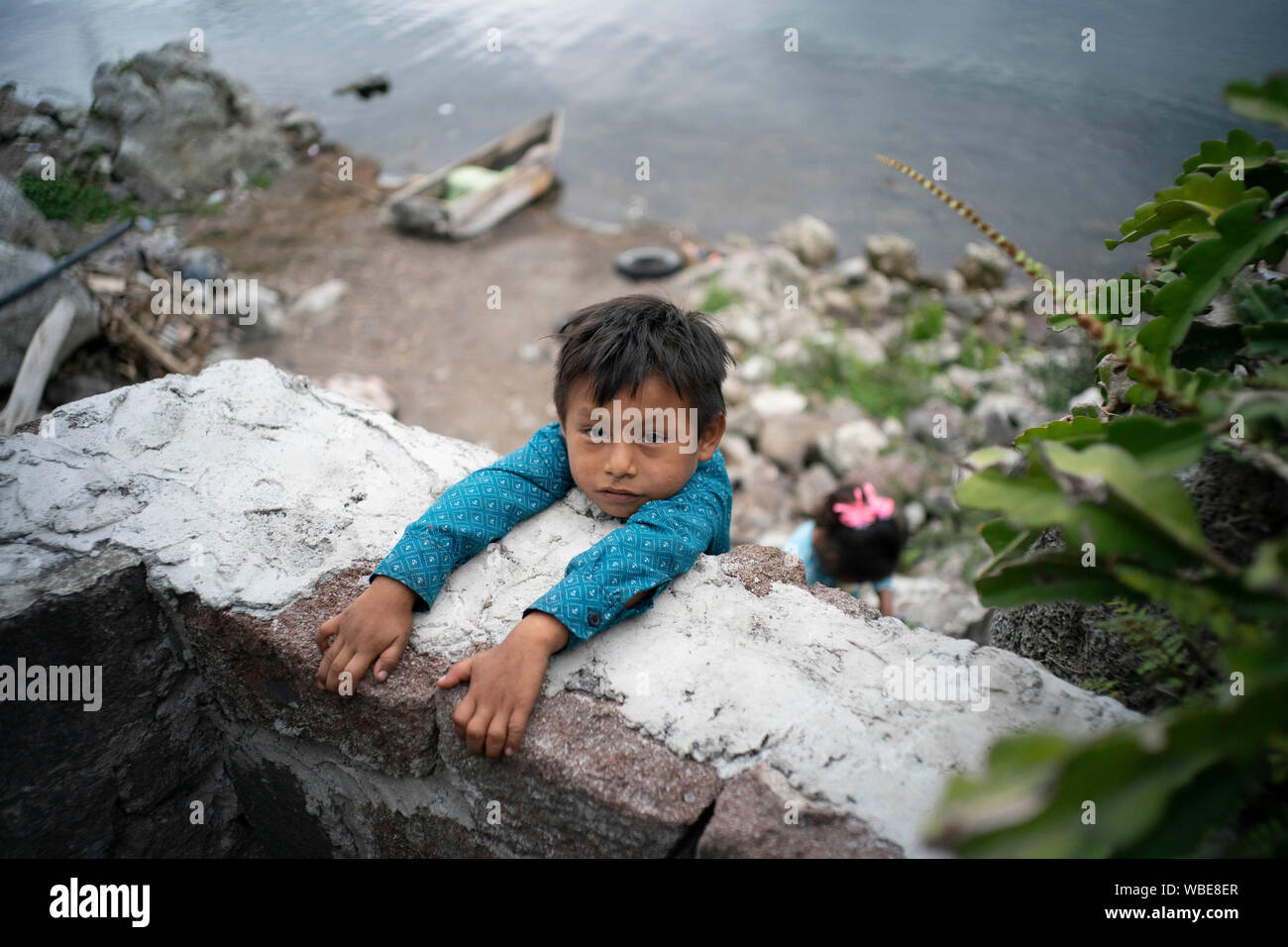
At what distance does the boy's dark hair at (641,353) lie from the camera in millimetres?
1630

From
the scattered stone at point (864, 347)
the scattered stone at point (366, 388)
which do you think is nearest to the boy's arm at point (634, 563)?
the scattered stone at point (366, 388)

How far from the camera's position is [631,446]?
1628mm

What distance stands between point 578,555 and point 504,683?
36 centimetres

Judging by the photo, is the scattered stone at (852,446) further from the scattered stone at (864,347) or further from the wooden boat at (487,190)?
the wooden boat at (487,190)

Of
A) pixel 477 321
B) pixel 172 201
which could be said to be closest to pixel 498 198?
pixel 477 321

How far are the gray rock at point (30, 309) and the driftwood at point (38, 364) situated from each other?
0.14ft

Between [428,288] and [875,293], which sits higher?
[875,293]

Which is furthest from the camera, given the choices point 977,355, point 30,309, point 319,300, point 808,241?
point 808,241

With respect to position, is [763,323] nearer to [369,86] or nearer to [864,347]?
[864,347]

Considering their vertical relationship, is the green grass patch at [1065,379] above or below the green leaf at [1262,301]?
below

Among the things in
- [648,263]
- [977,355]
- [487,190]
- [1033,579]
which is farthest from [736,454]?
[487,190]

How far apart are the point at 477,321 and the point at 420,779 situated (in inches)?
250

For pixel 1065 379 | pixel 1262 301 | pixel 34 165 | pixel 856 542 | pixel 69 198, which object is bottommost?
pixel 856 542
